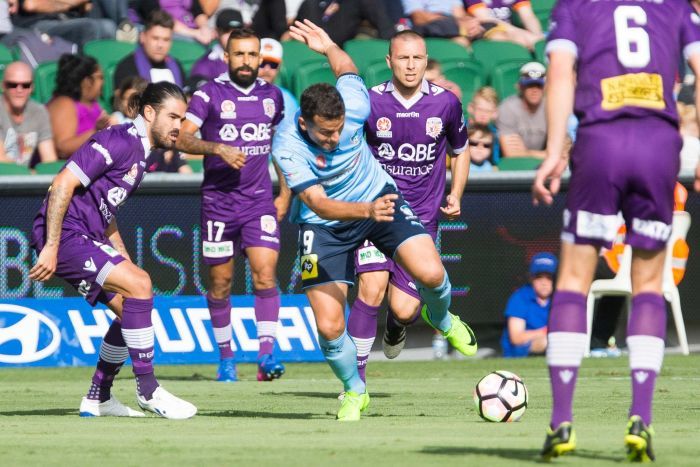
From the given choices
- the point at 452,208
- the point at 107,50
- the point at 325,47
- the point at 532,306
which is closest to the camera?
the point at 325,47

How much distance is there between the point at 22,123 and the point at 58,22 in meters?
3.15

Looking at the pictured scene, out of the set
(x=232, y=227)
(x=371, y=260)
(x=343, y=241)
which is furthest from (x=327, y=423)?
(x=232, y=227)

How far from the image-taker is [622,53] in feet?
19.3

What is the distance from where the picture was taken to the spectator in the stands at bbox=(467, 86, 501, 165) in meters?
15.0

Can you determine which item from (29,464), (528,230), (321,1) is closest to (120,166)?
(29,464)

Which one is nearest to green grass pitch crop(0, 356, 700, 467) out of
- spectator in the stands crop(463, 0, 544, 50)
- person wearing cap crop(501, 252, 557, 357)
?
person wearing cap crop(501, 252, 557, 357)

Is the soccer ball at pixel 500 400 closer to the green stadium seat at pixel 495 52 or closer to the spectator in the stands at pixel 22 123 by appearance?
the spectator in the stands at pixel 22 123

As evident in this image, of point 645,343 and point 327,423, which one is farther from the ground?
point 645,343

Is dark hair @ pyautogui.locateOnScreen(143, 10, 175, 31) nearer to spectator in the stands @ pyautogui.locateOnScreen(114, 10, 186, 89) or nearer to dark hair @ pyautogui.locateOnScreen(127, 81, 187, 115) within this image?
spectator in the stands @ pyautogui.locateOnScreen(114, 10, 186, 89)

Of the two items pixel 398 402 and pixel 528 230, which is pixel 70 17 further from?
pixel 398 402

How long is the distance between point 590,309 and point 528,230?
3.41 feet

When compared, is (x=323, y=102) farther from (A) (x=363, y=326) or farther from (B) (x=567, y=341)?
(A) (x=363, y=326)

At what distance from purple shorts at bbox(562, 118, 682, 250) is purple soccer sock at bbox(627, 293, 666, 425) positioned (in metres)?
0.25

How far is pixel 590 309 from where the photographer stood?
14.1m
